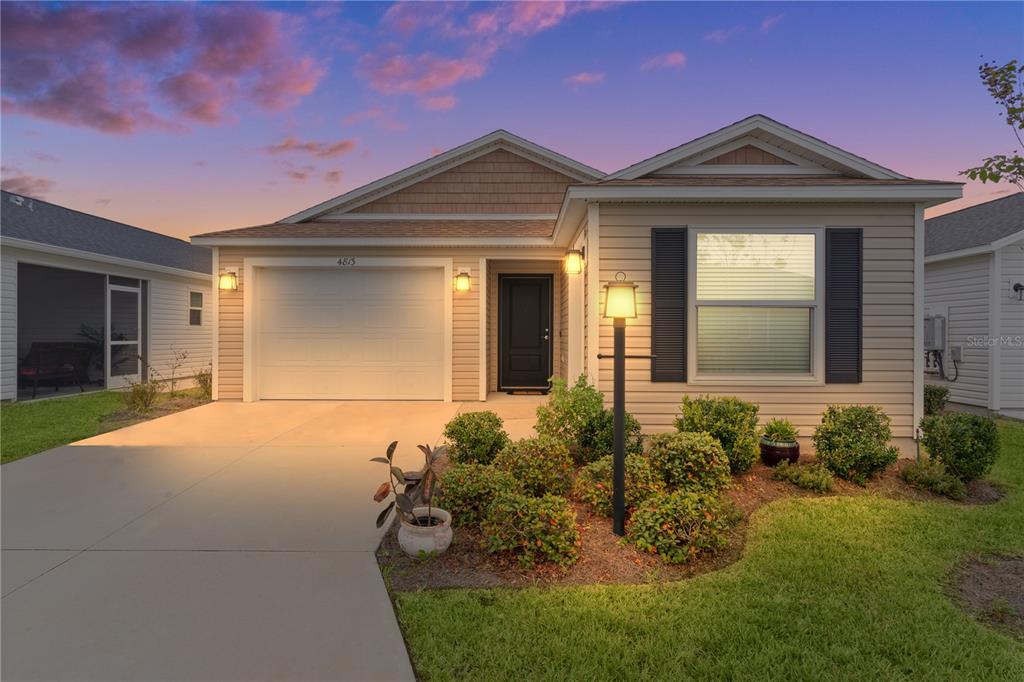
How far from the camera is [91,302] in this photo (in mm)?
13711

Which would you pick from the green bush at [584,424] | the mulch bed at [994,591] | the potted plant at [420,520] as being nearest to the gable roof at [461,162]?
the green bush at [584,424]

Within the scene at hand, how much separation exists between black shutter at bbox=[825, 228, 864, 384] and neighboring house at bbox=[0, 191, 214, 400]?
12.6 metres

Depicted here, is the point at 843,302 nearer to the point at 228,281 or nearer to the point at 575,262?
the point at 575,262

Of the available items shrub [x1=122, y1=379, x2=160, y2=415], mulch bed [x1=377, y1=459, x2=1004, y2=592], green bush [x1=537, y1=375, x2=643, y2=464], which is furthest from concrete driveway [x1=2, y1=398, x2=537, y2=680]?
shrub [x1=122, y1=379, x2=160, y2=415]

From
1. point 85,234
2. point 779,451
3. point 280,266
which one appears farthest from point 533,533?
point 85,234

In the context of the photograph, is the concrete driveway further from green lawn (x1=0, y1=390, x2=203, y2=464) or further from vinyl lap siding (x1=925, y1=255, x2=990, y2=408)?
vinyl lap siding (x1=925, y1=255, x2=990, y2=408)

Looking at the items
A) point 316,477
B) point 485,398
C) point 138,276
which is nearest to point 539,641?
point 316,477

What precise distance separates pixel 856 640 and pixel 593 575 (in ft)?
4.05

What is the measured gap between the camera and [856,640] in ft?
6.93

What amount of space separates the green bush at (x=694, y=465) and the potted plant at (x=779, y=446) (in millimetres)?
1142

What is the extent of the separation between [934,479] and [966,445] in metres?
0.45

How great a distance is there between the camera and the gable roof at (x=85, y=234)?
380 inches

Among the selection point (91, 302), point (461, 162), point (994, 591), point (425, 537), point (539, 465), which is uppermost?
point (461, 162)

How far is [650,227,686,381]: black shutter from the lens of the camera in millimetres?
5219
